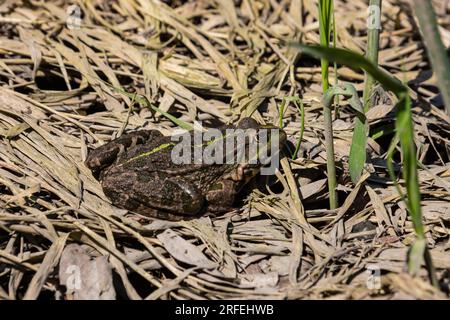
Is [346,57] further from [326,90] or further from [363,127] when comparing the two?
[363,127]

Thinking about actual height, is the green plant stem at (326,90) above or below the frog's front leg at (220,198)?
above

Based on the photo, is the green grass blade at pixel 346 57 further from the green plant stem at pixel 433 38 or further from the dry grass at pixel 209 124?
the dry grass at pixel 209 124

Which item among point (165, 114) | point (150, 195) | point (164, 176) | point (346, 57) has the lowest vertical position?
point (150, 195)

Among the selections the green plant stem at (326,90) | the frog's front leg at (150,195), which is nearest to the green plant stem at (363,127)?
the green plant stem at (326,90)

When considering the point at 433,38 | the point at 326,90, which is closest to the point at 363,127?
the point at 326,90

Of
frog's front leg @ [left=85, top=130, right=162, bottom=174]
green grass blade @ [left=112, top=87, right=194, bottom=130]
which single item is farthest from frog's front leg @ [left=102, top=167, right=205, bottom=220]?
green grass blade @ [left=112, top=87, right=194, bottom=130]

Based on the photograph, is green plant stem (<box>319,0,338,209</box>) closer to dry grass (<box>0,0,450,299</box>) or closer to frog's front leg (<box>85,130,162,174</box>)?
dry grass (<box>0,0,450,299</box>)

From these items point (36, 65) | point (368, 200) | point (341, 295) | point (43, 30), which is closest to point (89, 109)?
point (36, 65)
